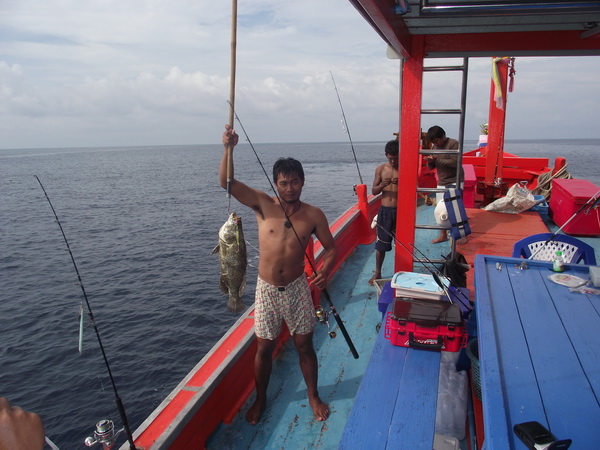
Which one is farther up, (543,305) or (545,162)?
(545,162)

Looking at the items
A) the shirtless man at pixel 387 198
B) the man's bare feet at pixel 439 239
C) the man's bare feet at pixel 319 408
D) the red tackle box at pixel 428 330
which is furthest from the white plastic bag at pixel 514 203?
the man's bare feet at pixel 319 408

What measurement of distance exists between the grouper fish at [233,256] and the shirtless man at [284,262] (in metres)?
0.18

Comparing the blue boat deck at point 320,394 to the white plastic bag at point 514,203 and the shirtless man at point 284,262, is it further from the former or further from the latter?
the white plastic bag at point 514,203

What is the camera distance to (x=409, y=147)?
473 centimetres

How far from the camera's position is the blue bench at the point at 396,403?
242 cm

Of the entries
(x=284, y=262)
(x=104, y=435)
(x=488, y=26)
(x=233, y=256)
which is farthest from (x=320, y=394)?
(x=488, y=26)

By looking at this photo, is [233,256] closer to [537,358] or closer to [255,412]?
[255,412]

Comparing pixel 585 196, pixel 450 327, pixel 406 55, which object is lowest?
pixel 450 327

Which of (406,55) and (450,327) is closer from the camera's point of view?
(450,327)

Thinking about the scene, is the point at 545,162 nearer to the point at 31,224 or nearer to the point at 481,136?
the point at 481,136

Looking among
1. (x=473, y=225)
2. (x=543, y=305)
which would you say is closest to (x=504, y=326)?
(x=543, y=305)

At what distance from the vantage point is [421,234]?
884 centimetres

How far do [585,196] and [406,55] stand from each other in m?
4.97

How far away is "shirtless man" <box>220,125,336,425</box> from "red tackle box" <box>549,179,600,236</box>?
240 inches
